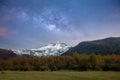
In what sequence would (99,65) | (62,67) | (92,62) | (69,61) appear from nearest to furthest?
1. (99,65)
2. (92,62)
3. (62,67)
4. (69,61)

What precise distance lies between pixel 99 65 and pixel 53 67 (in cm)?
2818

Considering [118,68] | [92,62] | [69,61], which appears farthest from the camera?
[69,61]

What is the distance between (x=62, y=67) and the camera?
462 feet

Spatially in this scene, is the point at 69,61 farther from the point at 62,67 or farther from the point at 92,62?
the point at 92,62

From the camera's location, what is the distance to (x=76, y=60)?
505 ft

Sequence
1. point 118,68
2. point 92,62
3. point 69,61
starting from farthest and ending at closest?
point 69,61 < point 92,62 < point 118,68

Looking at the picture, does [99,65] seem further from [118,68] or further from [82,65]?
[118,68]

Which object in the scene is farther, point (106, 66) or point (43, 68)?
point (43, 68)

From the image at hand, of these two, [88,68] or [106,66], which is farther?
[88,68]

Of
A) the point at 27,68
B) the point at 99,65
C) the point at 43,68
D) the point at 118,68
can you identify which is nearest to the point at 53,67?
the point at 43,68

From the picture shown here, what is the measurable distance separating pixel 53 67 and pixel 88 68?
72.7ft

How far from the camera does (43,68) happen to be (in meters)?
127

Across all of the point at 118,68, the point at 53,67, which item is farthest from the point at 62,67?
the point at 118,68

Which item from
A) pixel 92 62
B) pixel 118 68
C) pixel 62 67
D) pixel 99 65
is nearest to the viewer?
pixel 118 68
